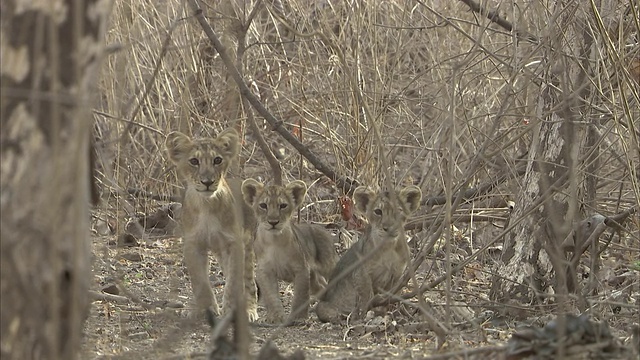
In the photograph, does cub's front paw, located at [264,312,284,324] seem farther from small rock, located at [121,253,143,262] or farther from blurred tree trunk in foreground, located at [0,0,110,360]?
Result: blurred tree trunk in foreground, located at [0,0,110,360]

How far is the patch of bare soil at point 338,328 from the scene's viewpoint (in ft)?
19.0

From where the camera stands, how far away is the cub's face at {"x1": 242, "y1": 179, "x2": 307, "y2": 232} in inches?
298

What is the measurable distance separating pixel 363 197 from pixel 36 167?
3988 millimetres

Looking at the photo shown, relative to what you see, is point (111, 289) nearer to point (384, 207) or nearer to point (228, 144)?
point (228, 144)

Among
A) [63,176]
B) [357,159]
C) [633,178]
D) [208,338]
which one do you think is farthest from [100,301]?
[63,176]

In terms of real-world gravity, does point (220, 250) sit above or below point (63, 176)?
above

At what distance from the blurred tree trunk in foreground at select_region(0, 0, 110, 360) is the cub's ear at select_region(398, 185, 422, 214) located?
12.8ft

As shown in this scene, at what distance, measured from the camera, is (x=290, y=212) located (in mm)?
7711

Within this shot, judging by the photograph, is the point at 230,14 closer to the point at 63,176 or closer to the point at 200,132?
the point at 200,132

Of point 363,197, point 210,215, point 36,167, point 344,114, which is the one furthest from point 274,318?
point 36,167

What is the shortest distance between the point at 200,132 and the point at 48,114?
627cm

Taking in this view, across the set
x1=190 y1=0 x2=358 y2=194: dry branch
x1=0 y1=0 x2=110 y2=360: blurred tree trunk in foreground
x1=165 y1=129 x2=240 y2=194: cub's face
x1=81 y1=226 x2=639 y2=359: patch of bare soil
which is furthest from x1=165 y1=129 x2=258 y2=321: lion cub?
x1=0 y1=0 x2=110 y2=360: blurred tree trunk in foreground

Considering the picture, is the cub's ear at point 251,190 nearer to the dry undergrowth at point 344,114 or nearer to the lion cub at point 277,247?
the lion cub at point 277,247

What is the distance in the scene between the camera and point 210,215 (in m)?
7.81
